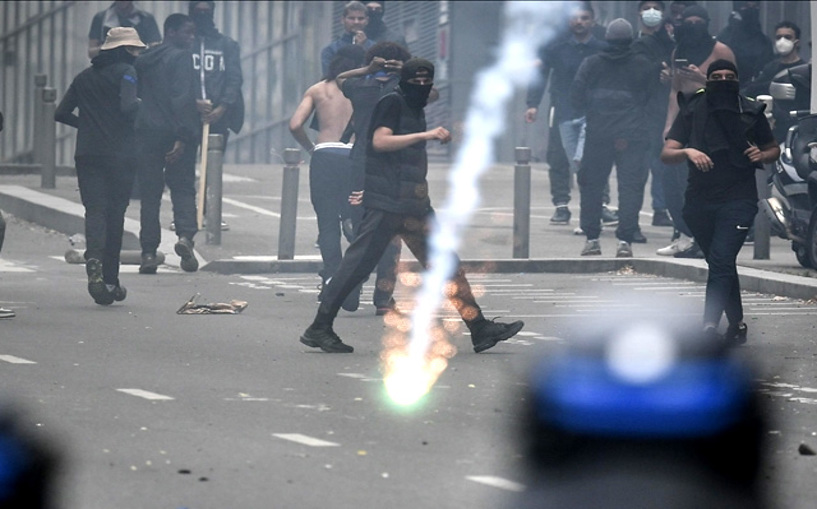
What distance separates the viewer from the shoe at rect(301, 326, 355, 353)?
460 inches

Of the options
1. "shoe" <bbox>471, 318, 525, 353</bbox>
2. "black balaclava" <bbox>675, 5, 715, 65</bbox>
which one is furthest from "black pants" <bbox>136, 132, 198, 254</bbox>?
"shoe" <bbox>471, 318, 525, 353</bbox>

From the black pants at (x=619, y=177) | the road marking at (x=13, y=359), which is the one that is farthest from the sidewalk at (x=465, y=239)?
the road marking at (x=13, y=359)

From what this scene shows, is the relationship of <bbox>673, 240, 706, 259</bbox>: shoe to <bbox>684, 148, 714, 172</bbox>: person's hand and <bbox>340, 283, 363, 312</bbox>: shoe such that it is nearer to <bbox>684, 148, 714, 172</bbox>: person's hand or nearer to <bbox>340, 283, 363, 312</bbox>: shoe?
<bbox>340, 283, 363, 312</bbox>: shoe

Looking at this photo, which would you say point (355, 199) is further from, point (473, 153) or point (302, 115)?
point (473, 153)

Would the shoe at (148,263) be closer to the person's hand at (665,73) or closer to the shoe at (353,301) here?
the shoe at (353,301)

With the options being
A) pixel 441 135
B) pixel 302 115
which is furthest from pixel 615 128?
pixel 441 135

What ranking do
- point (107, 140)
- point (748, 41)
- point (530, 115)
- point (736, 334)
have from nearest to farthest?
point (736, 334), point (107, 140), point (748, 41), point (530, 115)

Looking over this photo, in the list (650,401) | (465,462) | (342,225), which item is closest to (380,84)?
(342,225)

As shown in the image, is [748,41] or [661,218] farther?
[661,218]

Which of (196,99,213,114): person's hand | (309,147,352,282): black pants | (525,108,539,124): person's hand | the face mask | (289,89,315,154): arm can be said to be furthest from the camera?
(525,108,539,124): person's hand

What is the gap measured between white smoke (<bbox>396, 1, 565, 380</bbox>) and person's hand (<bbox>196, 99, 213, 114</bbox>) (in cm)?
244

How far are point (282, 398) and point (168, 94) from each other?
7.28 meters

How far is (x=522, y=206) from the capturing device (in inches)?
693

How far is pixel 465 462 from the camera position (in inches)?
321
